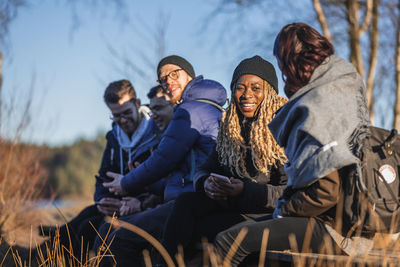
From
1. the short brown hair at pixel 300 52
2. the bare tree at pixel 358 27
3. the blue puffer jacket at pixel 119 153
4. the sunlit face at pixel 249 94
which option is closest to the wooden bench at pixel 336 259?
the short brown hair at pixel 300 52

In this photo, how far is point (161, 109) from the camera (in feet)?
16.6

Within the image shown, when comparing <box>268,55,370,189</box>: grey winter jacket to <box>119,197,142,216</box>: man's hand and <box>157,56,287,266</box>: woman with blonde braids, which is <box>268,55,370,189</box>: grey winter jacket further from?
Result: <box>119,197,142,216</box>: man's hand

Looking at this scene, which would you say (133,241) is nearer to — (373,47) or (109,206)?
(109,206)

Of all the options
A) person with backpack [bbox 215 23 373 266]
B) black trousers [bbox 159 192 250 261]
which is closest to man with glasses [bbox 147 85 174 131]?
black trousers [bbox 159 192 250 261]

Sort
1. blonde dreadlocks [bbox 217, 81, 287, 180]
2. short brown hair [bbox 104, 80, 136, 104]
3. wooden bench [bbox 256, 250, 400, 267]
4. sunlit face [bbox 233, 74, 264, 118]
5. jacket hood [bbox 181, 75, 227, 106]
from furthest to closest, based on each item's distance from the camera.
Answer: short brown hair [bbox 104, 80, 136, 104], jacket hood [bbox 181, 75, 227, 106], sunlit face [bbox 233, 74, 264, 118], blonde dreadlocks [bbox 217, 81, 287, 180], wooden bench [bbox 256, 250, 400, 267]

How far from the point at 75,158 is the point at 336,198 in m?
37.3

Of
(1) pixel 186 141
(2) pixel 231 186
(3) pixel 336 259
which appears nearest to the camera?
(3) pixel 336 259

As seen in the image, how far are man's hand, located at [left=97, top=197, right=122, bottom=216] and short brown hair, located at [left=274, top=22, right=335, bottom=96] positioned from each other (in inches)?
107

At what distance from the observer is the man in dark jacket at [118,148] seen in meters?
5.08

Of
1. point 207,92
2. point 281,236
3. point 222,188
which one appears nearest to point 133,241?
point 222,188

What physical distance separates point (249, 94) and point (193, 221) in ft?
3.19

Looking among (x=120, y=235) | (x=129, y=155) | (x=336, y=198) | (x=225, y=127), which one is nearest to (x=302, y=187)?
(x=336, y=198)

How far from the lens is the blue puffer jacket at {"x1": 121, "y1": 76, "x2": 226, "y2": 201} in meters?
4.22

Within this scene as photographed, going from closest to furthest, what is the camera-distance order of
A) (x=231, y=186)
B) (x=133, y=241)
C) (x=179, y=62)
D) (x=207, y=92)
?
(x=231, y=186), (x=133, y=241), (x=207, y=92), (x=179, y=62)
